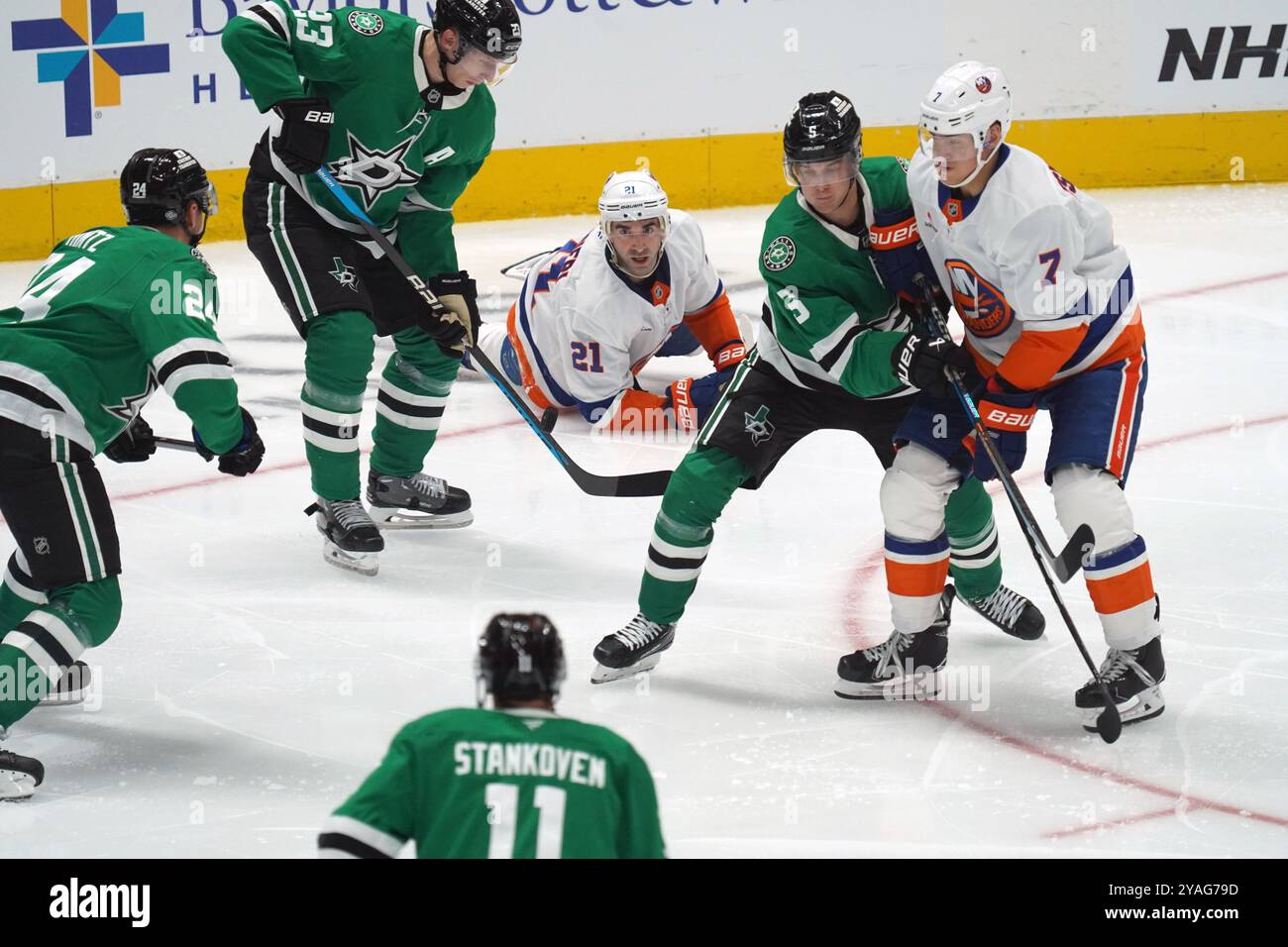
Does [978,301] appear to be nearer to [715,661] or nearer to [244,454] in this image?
[715,661]

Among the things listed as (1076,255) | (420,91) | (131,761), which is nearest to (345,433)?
(420,91)

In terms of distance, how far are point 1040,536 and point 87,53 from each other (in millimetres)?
4582

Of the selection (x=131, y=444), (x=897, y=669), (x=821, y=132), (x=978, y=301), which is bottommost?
(x=897, y=669)

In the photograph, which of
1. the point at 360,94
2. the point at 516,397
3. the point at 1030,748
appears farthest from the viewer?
the point at 516,397

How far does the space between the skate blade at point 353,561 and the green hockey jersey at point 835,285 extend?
1.22 m

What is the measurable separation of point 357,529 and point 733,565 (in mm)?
858

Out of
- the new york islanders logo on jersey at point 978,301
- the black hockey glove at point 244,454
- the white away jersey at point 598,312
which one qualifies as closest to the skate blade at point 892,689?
the new york islanders logo on jersey at point 978,301

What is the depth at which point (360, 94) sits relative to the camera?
13.3 ft

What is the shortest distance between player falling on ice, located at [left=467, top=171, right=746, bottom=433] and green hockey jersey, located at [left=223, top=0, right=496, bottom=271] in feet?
1.31

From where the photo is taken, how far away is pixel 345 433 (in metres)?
4.10

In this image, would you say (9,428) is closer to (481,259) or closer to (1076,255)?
(1076,255)

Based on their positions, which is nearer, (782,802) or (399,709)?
(782,802)

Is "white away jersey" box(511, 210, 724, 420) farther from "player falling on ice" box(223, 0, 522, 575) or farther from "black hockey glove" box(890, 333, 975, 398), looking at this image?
"black hockey glove" box(890, 333, 975, 398)

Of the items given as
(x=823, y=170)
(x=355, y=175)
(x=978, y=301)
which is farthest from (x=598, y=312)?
(x=978, y=301)
